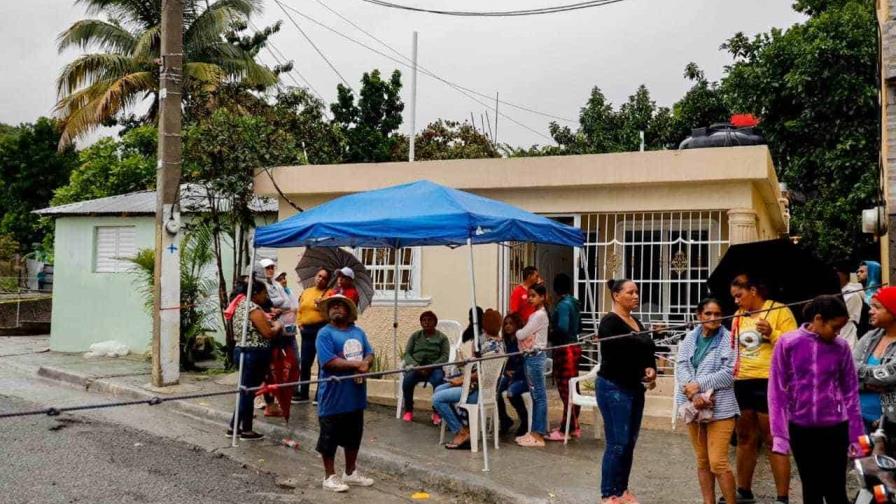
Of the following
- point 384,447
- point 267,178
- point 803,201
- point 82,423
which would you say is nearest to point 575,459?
point 384,447

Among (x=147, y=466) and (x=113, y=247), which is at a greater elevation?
(x=113, y=247)

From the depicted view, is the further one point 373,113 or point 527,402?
point 373,113

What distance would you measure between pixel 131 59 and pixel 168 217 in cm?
1251

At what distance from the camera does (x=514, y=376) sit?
26.5 feet

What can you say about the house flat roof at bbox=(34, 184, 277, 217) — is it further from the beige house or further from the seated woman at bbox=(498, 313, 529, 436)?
the seated woman at bbox=(498, 313, 529, 436)

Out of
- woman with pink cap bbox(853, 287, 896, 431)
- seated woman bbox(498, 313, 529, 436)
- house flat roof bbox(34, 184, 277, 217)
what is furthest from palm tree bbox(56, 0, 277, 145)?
woman with pink cap bbox(853, 287, 896, 431)

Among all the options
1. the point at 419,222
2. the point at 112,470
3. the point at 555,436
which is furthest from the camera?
the point at 555,436

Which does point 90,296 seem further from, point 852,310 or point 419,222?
point 852,310

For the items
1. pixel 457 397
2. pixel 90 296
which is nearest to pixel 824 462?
pixel 457 397

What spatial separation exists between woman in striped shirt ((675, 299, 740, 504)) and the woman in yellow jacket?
29 centimetres

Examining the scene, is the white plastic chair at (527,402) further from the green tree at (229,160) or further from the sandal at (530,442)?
the green tree at (229,160)

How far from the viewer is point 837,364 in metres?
4.79

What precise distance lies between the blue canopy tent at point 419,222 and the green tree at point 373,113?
1667 cm

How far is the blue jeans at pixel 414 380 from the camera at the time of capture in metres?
8.64
